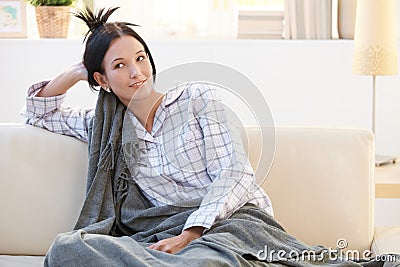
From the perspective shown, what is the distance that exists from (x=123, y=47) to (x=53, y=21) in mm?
1321

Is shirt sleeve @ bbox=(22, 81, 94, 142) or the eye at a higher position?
the eye

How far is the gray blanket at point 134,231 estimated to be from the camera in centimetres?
213

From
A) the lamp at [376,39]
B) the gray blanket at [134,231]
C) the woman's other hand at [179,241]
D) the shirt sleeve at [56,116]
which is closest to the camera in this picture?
the gray blanket at [134,231]

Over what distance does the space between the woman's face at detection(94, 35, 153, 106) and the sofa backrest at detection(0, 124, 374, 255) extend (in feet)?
0.74

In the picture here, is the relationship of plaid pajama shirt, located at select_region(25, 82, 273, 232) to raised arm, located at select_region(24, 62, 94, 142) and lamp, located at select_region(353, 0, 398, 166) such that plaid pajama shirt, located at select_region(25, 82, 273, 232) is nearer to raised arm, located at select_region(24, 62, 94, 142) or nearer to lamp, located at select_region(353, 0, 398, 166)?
raised arm, located at select_region(24, 62, 94, 142)

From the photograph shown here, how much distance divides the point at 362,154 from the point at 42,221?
0.96 meters

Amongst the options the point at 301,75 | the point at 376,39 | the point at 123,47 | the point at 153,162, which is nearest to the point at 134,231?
the point at 153,162

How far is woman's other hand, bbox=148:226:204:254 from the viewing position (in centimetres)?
229

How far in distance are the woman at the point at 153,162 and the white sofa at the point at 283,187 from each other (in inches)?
3.3

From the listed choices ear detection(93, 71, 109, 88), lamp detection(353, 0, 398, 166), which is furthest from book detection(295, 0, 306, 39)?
ear detection(93, 71, 109, 88)

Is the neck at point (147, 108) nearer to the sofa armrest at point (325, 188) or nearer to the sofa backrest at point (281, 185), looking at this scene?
the sofa backrest at point (281, 185)

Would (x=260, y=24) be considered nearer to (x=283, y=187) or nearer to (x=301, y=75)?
(x=301, y=75)

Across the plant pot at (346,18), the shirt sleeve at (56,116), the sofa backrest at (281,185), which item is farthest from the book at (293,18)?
the shirt sleeve at (56,116)

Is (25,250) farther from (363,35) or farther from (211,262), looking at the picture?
(363,35)
